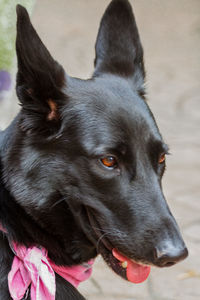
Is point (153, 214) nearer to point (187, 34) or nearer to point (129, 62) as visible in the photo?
point (129, 62)

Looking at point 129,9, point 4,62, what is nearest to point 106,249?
point 129,9

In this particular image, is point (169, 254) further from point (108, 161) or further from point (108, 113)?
point (108, 113)

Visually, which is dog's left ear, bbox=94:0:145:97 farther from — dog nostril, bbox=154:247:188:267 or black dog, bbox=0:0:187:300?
dog nostril, bbox=154:247:188:267

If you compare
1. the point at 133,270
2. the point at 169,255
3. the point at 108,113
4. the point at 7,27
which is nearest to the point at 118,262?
the point at 133,270

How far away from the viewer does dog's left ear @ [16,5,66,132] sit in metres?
2.05

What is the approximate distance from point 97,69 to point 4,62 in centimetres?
114

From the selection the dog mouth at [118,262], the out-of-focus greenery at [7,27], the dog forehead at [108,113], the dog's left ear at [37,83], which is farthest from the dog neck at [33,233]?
the out-of-focus greenery at [7,27]

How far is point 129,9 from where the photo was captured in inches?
98.3

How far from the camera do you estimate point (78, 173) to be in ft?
7.06

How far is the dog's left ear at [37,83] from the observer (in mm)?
2047

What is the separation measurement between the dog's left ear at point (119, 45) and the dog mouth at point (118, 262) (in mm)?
754

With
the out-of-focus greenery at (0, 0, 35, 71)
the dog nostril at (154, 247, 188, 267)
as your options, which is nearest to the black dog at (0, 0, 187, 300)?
the dog nostril at (154, 247, 188, 267)

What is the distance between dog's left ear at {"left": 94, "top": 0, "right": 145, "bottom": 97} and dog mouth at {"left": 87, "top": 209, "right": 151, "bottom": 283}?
0.75 m

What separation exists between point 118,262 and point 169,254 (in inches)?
11.1
